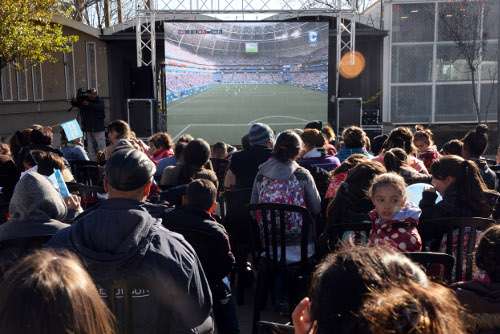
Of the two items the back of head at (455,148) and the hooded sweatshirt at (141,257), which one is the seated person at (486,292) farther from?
the back of head at (455,148)

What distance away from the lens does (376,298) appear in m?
0.98

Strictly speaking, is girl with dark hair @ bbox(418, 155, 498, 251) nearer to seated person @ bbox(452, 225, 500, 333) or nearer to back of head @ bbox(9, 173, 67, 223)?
seated person @ bbox(452, 225, 500, 333)

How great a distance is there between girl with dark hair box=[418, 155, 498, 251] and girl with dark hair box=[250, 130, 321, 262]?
3.02 ft

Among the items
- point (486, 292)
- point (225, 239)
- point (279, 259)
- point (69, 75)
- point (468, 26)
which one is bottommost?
point (279, 259)

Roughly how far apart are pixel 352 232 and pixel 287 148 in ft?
3.27

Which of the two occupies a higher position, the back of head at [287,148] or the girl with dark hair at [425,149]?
the back of head at [287,148]

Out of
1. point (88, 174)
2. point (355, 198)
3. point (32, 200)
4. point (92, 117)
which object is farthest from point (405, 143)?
point (92, 117)

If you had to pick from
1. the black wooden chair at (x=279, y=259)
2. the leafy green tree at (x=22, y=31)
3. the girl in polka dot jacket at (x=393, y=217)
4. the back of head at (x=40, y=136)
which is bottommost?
the black wooden chair at (x=279, y=259)

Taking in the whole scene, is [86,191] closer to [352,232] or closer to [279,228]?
[279,228]

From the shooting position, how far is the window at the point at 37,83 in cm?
1677

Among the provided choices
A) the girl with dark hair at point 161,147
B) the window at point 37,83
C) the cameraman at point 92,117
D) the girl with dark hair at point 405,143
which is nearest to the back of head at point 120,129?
the girl with dark hair at point 161,147

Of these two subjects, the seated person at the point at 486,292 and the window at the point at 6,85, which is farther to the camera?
the window at the point at 6,85

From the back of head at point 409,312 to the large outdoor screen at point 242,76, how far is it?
1209 centimetres

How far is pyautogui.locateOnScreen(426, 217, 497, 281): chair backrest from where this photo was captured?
9.93 feet
